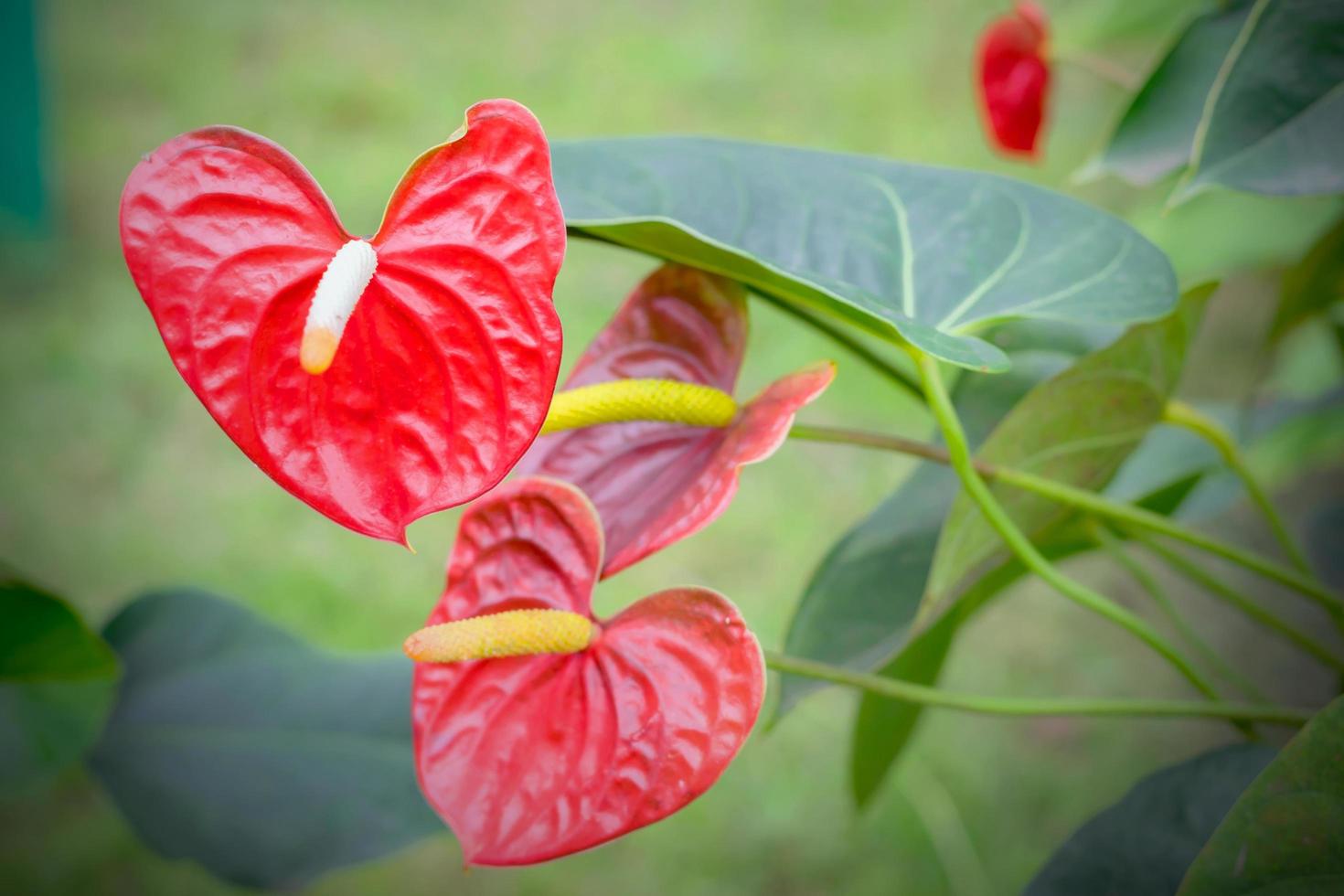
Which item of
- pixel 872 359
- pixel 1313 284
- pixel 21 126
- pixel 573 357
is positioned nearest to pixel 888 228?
pixel 872 359

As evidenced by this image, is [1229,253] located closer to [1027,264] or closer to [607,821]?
[1027,264]

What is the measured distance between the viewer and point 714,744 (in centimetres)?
31

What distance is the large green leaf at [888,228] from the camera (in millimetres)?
377

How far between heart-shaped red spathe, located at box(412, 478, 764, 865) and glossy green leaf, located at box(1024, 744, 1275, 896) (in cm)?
16

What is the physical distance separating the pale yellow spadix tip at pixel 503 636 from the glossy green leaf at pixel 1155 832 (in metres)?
0.20

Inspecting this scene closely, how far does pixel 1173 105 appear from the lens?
509mm

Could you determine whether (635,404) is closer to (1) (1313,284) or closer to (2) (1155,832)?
(2) (1155,832)

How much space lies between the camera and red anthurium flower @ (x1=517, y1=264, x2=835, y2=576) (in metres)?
0.38

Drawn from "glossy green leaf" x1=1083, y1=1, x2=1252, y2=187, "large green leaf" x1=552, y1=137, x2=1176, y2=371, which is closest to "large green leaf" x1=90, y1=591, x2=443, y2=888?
"large green leaf" x1=552, y1=137, x2=1176, y2=371

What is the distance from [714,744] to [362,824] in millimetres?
317

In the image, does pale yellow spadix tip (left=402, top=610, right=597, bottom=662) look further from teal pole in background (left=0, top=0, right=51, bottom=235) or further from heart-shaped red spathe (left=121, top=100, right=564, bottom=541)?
teal pole in background (left=0, top=0, right=51, bottom=235)

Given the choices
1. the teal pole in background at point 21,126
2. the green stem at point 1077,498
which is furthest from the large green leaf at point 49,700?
the teal pole in background at point 21,126

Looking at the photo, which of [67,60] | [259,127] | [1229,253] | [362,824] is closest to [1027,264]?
[362,824]

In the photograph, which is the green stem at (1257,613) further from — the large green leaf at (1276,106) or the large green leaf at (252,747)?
the large green leaf at (252,747)
